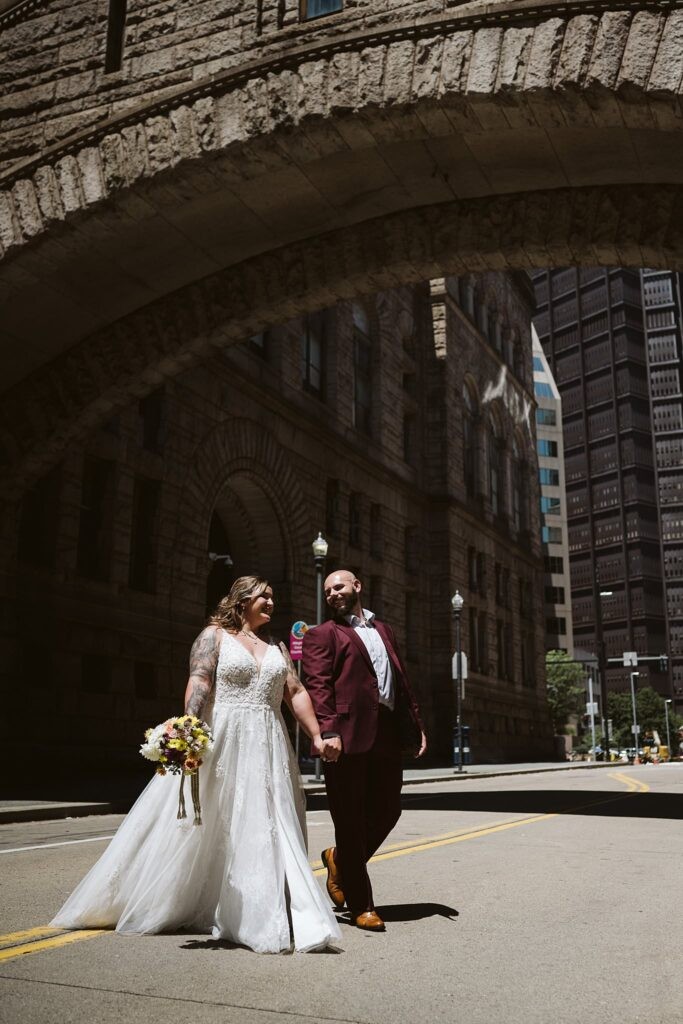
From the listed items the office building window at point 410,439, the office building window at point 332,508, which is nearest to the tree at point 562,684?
the office building window at point 410,439

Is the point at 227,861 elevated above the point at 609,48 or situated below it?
below

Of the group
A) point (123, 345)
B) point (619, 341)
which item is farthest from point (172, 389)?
point (619, 341)

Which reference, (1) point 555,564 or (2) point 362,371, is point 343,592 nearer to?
(2) point 362,371

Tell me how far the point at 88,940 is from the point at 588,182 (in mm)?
13191

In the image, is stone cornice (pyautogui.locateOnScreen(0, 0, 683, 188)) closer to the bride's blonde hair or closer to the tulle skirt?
the bride's blonde hair

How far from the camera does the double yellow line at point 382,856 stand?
5090 millimetres

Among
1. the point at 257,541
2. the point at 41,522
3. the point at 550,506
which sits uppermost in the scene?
the point at 550,506

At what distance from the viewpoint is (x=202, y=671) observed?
5637 millimetres

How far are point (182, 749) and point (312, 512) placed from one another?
2792cm

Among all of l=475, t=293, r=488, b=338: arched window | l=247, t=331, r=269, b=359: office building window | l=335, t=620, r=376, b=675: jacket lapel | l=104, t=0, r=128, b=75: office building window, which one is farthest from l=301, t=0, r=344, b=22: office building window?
l=475, t=293, r=488, b=338: arched window

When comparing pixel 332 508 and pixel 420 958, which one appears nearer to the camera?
pixel 420 958

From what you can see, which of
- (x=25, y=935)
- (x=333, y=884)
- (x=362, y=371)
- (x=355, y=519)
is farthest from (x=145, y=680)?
(x=25, y=935)

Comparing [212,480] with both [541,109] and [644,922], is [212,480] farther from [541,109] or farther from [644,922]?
[644,922]

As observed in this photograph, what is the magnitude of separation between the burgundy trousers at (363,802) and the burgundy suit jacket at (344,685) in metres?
0.13
